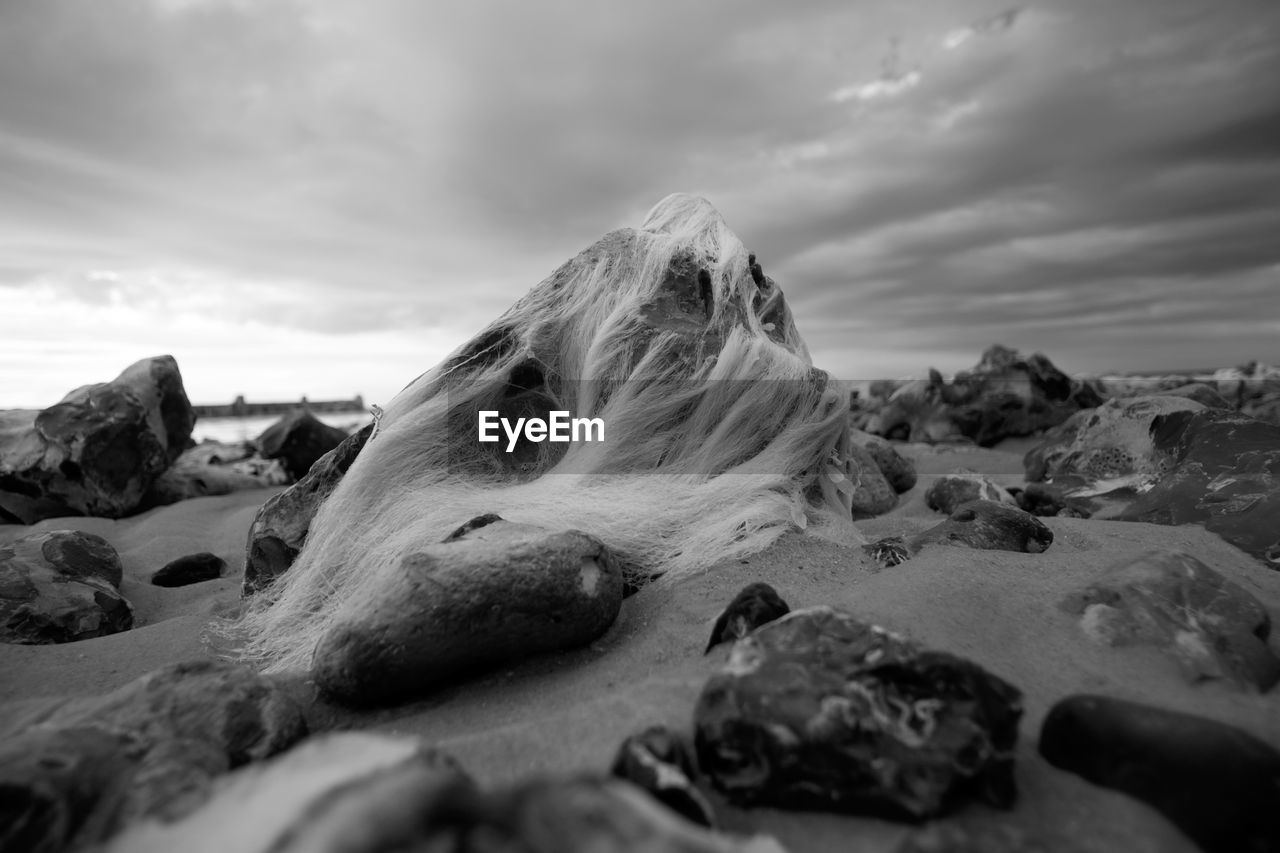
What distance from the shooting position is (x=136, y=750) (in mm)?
1584

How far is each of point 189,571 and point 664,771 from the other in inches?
157

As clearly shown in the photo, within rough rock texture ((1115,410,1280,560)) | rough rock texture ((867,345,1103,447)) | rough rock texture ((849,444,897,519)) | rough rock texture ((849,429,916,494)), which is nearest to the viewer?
rough rock texture ((1115,410,1280,560))

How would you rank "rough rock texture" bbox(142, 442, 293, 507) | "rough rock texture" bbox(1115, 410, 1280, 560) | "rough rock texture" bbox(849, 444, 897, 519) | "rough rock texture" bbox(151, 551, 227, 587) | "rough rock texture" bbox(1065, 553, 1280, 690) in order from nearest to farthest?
"rough rock texture" bbox(1065, 553, 1280, 690) < "rough rock texture" bbox(1115, 410, 1280, 560) < "rough rock texture" bbox(151, 551, 227, 587) < "rough rock texture" bbox(849, 444, 897, 519) < "rough rock texture" bbox(142, 442, 293, 507)

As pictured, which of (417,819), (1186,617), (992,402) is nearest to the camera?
(417,819)

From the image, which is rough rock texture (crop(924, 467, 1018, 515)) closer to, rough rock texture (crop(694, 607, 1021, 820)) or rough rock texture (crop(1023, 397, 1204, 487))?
rough rock texture (crop(1023, 397, 1204, 487))

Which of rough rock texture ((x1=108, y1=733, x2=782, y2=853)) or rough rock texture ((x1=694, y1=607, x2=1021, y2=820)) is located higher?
rough rock texture ((x1=108, y1=733, x2=782, y2=853))

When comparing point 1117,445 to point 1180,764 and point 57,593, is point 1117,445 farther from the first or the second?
point 57,593

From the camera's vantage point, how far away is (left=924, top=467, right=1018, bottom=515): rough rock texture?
461 cm

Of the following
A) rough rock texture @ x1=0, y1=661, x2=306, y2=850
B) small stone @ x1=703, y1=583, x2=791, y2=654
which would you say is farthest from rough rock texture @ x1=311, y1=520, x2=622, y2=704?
small stone @ x1=703, y1=583, x2=791, y2=654

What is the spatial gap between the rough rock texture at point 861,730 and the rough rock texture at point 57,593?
3.12m

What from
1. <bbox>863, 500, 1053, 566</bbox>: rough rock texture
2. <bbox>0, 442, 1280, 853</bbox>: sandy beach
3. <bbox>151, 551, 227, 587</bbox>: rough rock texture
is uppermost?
<bbox>863, 500, 1053, 566</bbox>: rough rock texture

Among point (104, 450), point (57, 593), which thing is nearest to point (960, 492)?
point (57, 593)

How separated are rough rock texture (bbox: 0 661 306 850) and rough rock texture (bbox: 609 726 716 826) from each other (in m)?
0.87

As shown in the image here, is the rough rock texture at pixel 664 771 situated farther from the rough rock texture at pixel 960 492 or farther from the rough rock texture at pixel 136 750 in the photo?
the rough rock texture at pixel 960 492
